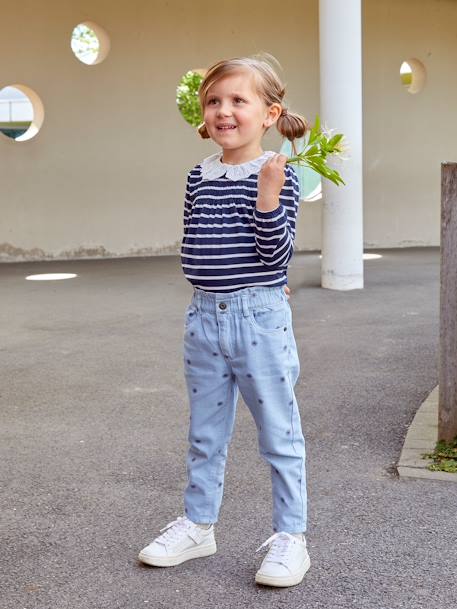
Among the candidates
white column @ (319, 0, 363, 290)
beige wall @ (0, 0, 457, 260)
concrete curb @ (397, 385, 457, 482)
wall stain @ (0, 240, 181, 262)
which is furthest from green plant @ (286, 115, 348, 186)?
wall stain @ (0, 240, 181, 262)

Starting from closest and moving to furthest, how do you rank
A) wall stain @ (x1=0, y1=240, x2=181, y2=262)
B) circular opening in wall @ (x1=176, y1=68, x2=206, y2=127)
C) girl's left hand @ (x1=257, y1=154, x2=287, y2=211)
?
girl's left hand @ (x1=257, y1=154, x2=287, y2=211) → wall stain @ (x1=0, y1=240, x2=181, y2=262) → circular opening in wall @ (x1=176, y1=68, x2=206, y2=127)

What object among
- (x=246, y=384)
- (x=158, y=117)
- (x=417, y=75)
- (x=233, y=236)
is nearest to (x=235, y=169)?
(x=233, y=236)

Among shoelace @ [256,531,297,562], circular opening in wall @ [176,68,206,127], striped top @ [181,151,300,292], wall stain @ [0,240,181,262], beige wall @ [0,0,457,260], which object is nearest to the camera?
striped top @ [181,151,300,292]

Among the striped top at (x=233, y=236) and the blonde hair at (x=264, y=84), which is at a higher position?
the blonde hair at (x=264, y=84)

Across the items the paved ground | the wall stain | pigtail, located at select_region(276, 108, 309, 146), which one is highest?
pigtail, located at select_region(276, 108, 309, 146)

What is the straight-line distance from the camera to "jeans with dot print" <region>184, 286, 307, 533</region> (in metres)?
2.63

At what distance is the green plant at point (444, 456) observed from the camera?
364 centimetres

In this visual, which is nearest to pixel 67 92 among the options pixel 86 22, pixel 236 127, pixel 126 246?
pixel 86 22

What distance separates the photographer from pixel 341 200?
885cm

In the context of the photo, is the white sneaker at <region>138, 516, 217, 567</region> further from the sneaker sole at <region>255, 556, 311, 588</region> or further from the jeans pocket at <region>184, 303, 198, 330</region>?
the jeans pocket at <region>184, 303, 198, 330</region>

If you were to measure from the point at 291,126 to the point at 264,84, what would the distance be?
0.45 feet

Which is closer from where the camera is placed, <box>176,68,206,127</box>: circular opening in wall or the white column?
the white column

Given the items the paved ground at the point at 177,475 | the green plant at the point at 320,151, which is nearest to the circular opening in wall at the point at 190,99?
the paved ground at the point at 177,475

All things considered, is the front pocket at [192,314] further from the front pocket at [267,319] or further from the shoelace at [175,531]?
the shoelace at [175,531]
